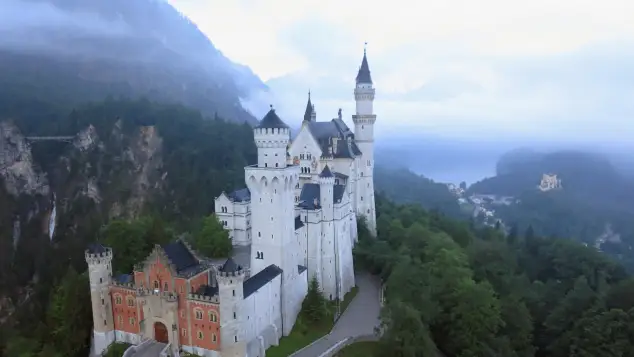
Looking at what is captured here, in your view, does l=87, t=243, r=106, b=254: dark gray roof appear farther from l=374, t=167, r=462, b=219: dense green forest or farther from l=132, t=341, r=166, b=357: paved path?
l=374, t=167, r=462, b=219: dense green forest

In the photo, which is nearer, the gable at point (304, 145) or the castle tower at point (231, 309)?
the castle tower at point (231, 309)

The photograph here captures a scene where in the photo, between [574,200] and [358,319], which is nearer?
[358,319]

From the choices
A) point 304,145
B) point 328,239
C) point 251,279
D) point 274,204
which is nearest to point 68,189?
point 304,145

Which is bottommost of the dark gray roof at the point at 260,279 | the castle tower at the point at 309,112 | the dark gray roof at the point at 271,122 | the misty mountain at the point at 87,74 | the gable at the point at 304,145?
the dark gray roof at the point at 260,279

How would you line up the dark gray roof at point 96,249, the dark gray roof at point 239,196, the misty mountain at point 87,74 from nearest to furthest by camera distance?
the dark gray roof at point 96,249 → the dark gray roof at point 239,196 → the misty mountain at point 87,74

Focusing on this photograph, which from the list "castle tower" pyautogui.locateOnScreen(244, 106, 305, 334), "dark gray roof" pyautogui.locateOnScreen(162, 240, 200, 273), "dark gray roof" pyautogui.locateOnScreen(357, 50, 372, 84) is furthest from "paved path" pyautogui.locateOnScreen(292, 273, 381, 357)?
"dark gray roof" pyautogui.locateOnScreen(357, 50, 372, 84)

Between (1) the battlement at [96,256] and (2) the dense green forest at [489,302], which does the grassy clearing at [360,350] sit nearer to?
(2) the dense green forest at [489,302]

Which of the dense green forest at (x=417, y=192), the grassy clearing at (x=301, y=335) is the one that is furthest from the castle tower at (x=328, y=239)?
the dense green forest at (x=417, y=192)

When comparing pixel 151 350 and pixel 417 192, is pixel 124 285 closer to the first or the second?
pixel 151 350
